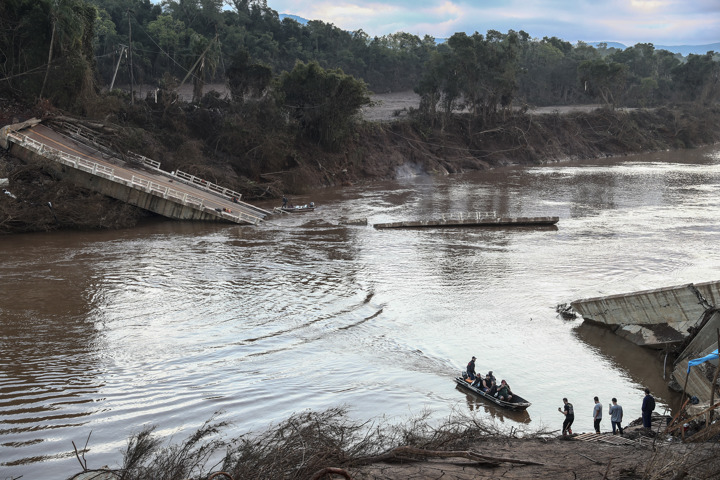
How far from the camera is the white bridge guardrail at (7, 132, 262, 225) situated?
41.4m

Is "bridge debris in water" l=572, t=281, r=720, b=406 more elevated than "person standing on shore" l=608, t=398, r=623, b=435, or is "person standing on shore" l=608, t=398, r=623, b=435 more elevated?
"bridge debris in water" l=572, t=281, r=720, b=406

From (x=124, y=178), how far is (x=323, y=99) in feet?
89.4

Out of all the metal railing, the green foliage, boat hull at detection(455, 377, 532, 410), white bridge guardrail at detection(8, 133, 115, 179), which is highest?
the green foliage

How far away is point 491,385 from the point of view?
18.8 m

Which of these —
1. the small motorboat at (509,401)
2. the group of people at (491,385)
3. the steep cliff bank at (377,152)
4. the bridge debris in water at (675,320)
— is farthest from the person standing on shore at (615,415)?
the steep cliff bank at (377,152)

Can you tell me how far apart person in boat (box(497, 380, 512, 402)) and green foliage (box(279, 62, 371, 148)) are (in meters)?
49.2

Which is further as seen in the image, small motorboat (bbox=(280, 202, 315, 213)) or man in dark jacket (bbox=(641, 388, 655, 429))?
small motorboat (bbox=(280, 202, 315, 213))

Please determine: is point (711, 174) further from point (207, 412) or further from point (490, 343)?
point (207, 412)

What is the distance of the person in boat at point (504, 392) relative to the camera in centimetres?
1822

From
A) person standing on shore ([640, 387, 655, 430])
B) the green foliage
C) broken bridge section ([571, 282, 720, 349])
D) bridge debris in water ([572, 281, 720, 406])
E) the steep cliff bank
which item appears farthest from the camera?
the green foliage

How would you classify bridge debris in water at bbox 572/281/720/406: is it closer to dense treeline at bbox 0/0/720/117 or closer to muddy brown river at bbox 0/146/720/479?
muddy brown river at bbox 0/146/720/479

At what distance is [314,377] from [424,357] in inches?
181

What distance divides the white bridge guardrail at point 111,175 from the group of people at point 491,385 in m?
28.1

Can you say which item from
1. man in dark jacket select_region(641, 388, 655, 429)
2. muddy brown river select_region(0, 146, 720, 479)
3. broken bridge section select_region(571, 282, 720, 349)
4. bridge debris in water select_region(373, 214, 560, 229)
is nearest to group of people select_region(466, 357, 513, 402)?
muddy brown river select_region(0, 146, 720, 479)
